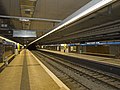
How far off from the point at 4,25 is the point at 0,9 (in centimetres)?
491

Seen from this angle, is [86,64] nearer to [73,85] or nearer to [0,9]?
[73,85]

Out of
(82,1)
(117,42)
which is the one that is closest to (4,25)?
(82,1)

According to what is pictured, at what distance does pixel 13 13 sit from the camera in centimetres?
768

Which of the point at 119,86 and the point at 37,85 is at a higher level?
the point at 37,85

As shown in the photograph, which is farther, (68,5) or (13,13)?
(13,13)

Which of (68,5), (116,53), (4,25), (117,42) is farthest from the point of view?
(116,53)

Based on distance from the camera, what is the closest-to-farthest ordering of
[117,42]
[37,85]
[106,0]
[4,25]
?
[106,0] → [37,85] → [4,25] → [117,42]

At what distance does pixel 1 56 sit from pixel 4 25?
298 centimetres

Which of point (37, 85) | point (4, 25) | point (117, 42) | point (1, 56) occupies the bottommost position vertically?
point (37, 85)

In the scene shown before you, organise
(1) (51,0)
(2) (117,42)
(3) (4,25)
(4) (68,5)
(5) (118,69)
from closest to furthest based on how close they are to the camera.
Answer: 1. (1) (51,0)
2. (4) (68,5)
3. (5) (118,69)
4. (3) (4,25)
5. (2) (117,42)

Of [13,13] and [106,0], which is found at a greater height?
[13,13]

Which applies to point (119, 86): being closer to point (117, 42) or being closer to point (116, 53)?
point (117, 42)

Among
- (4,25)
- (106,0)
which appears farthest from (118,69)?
(4,25)

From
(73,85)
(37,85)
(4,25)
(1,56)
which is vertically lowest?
(73,85)
